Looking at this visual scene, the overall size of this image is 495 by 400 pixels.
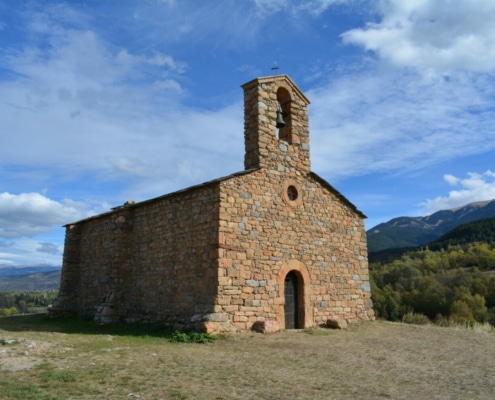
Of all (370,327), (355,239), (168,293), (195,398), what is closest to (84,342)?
(168,293)

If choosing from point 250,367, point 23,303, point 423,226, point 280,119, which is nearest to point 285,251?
point 280,119

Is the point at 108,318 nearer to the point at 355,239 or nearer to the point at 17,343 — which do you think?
the point at 17,343

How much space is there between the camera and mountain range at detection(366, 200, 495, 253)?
114m

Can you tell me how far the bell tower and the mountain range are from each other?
92.0m

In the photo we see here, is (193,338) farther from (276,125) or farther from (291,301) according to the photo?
(276,125)

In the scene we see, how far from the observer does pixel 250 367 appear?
7.18m

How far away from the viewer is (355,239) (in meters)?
15.1

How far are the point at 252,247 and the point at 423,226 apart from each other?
483 ft

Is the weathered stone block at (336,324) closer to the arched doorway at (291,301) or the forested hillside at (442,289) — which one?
the arched doorway at (291,301)

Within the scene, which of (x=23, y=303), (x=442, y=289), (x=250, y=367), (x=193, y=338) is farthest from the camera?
(x=23, y=303)

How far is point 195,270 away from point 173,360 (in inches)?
168

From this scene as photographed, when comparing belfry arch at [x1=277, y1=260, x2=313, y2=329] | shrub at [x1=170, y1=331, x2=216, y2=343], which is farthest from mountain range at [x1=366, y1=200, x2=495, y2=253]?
shrub at [x1=170, y1=331, x2=216, y2=343]

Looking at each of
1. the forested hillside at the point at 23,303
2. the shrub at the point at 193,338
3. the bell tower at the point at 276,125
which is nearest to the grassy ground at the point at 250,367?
the shrub at the point at 193,338

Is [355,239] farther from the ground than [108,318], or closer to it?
farther from the ground
